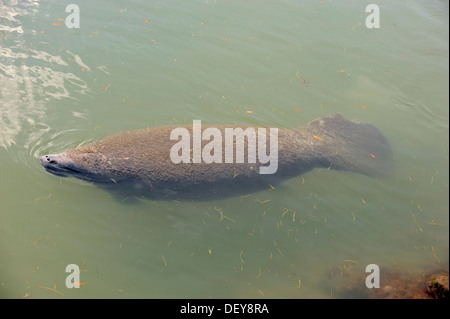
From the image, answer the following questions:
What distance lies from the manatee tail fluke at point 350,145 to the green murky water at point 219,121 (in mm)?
264

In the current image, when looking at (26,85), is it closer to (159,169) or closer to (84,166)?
(84,166)

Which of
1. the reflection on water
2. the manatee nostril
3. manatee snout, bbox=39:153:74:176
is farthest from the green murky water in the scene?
the manatee nostril

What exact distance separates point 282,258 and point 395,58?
8.17m

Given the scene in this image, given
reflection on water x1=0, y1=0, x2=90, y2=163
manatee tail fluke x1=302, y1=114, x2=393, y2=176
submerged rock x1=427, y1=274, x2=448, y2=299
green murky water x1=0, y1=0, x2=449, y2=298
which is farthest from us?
manatee tail fluke x1=302, y1=114, x2=393, y2=176

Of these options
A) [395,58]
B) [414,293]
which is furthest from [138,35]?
[414,293]

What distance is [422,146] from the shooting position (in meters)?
8.44

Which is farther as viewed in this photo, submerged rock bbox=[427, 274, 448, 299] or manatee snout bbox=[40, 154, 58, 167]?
manatee snout bbox=[40, 154, 58, 167]

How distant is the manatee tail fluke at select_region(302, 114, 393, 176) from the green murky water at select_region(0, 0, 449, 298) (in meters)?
0.26

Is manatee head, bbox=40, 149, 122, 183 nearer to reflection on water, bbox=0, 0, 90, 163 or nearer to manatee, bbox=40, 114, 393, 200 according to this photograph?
manatee, bbox=40, 114, 393, 200

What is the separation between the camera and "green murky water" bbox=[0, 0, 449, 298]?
18.6 ft

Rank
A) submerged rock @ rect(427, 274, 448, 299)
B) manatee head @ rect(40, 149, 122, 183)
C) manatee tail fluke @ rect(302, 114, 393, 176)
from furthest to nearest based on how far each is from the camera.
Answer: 1. manatee tail fluke @ rect(302, 114, 393, 176)
2. manatee head @ rect(40, 149, 122, 183)
3. submerged rock @ rect(427, 274, 448, 299)

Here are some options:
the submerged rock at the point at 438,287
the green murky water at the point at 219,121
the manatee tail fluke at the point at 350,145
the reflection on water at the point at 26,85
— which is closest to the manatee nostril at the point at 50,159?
the green murky water at the point at 219,121

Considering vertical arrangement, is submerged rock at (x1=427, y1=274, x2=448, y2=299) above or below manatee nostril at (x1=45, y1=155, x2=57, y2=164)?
below

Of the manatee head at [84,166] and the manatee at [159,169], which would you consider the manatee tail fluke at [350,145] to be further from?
the manatee head at [84,166]
